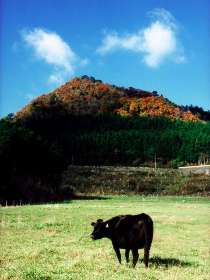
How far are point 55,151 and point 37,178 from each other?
807 cm

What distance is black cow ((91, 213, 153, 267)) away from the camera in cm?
1677

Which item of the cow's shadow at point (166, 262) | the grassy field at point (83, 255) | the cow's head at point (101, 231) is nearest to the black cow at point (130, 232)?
the cow's head at point (101, 231)

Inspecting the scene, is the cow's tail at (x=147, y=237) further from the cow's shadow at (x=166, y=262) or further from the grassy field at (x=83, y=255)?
the cow's shadow at (x=166, y=262)

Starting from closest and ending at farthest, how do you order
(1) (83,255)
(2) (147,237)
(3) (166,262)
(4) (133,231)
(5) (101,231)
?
(2) (147,237)
(4) (133,231)
(5) (101,231)
(3) (166,262)
(1) (83,255)

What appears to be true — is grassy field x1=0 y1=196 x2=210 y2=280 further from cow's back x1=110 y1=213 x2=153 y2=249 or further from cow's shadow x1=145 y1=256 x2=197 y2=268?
cow's back x1=110 y1=213 x2=153 y2=249

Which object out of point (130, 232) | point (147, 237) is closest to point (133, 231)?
point (130, 232)

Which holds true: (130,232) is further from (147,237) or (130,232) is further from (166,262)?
(166,262)

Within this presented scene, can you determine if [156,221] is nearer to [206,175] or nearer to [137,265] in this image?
[137,265]

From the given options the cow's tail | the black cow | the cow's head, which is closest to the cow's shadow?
the cow's tail

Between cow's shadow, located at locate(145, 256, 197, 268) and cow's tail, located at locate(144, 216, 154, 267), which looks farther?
cow's shadow, located at locate(145, 256, 197, 268)

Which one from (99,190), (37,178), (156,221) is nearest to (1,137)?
(37,178)

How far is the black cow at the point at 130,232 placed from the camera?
55.0ft

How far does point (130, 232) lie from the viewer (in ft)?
55.8

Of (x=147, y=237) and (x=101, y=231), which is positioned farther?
(x=101, y=231)
